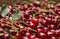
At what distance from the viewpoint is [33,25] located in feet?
3.45

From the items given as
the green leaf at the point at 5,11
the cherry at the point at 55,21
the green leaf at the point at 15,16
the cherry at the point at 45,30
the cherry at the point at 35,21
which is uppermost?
the green leaf at the point at 5,11

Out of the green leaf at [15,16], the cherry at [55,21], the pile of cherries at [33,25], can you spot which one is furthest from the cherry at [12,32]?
the cherry at [55,21]

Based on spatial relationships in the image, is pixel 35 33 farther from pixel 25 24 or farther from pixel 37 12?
pixel 37 12

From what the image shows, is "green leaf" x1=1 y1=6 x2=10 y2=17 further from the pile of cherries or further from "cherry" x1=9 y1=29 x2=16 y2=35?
"cherry" x1=9 y1=29 x2=16 y2=35

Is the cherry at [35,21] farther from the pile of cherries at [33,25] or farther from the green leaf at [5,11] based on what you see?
the green leaf at [5,11]

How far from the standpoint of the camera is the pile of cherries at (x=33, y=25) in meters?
1.00

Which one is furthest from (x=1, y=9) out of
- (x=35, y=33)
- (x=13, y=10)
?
(x=35, y=33)

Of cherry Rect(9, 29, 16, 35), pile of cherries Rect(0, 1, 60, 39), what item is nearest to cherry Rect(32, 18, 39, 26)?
pile of cherries Rect(0, 1, 60, 39)

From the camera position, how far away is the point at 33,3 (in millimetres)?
1403

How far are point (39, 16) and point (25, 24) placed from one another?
11 cm

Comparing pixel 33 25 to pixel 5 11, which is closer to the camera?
pixel 33 25

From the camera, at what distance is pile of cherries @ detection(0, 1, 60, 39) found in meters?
1.00

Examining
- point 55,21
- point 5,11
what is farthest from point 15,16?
point 55,21

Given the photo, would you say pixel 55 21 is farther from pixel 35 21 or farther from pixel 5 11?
pixel 5 11
